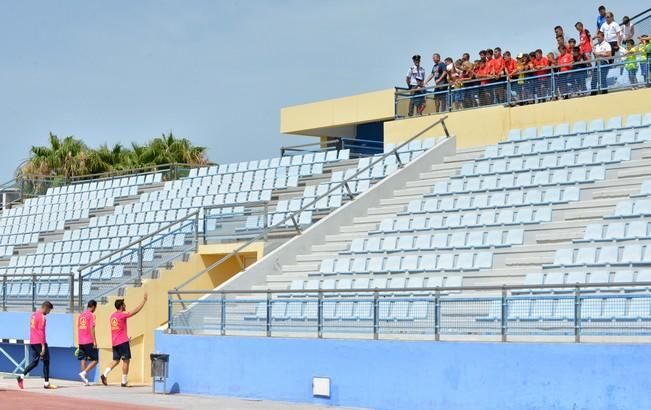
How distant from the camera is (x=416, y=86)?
97.9ft

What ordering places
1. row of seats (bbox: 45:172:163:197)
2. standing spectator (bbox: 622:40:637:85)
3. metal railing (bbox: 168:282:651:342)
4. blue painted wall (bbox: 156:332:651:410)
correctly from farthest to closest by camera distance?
row of seats (bbox: 45:172:163:197) < standing spectator (bbox: 622:40:637:85) < metal railing (bbox: 168:282:651:342) < blue painted wall (bbox: 156:332:651:410)

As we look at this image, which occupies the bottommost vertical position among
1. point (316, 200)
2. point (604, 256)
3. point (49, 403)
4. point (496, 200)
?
point (49, 403)

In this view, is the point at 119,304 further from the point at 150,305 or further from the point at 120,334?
the point at 150,305

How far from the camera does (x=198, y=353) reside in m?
20.7

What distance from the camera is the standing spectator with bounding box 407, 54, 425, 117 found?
29.4 m

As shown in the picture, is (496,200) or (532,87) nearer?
(496,200)

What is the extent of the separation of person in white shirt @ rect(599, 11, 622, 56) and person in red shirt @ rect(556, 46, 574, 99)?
Answer: 0.92 m

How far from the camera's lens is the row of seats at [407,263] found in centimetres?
2000

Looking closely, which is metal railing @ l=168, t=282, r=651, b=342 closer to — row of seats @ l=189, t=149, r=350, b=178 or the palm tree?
row of seats @ l=189, t=149, r=350, b=178

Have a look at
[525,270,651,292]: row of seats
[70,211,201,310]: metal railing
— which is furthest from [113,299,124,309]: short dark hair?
[525,270,651,292]: row of seats

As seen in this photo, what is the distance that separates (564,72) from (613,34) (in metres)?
1.28

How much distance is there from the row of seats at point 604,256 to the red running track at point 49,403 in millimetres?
6604

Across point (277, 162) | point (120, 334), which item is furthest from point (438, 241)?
point (277, 162)

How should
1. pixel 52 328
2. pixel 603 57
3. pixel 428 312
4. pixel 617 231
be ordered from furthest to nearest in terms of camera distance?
pixel 603 57, pixel 52 328, pixel 617 231, pixel 428 312
